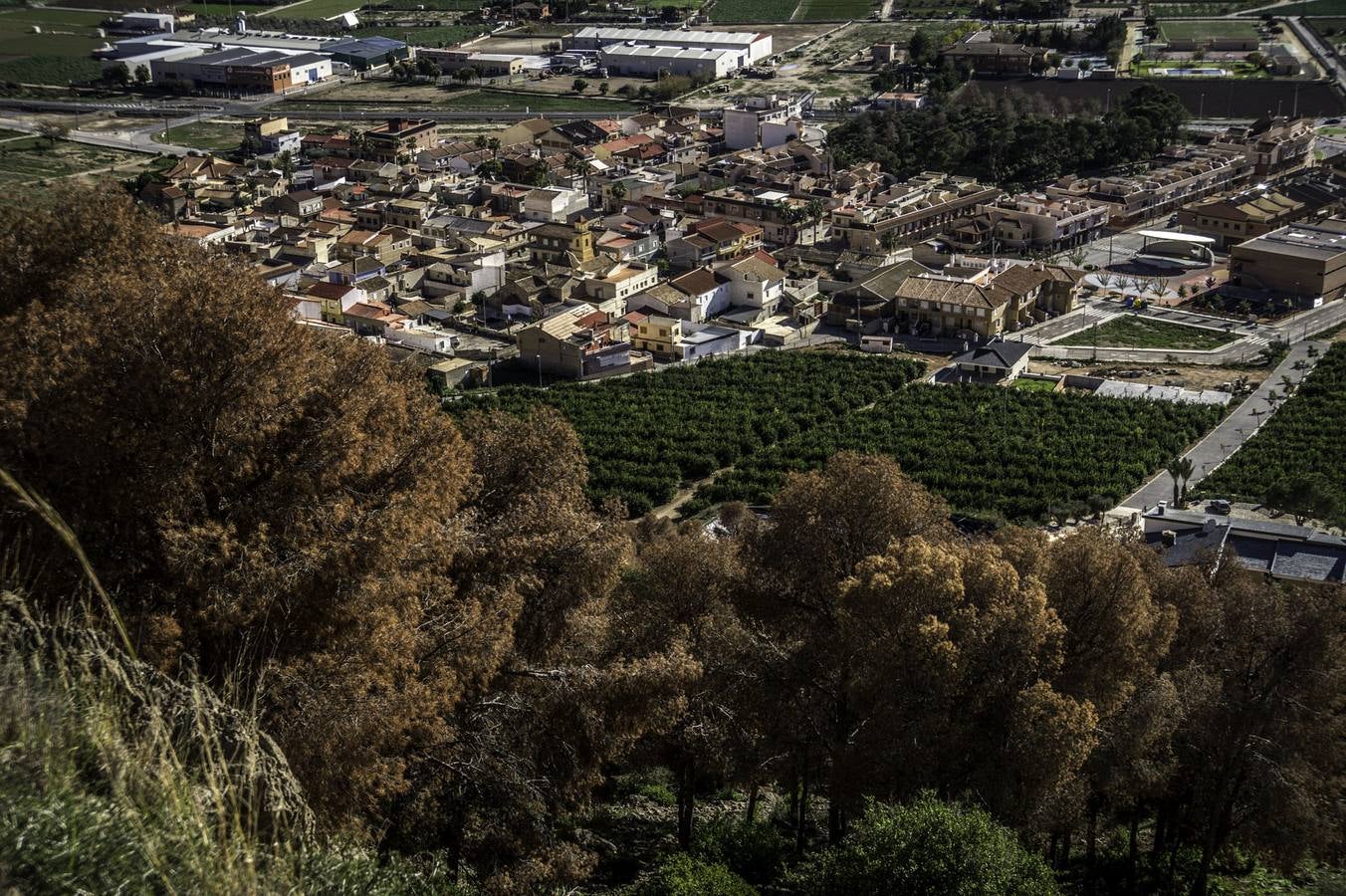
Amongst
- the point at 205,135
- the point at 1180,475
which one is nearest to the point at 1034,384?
the point at 1180,475

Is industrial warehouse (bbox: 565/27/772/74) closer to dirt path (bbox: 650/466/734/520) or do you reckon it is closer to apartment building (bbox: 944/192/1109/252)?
apartment building (bbox: 944/192/1109/252)

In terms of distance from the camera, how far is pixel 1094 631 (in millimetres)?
6383

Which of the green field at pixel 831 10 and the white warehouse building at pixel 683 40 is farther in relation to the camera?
the green field at pixel 831 10

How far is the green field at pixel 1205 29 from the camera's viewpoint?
43.5 meters

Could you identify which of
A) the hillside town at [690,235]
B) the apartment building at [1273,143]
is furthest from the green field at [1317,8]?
the hillside town at [690,235]

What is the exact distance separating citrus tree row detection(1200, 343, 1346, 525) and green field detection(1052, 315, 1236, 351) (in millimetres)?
2382

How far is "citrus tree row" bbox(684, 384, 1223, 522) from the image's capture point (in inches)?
587

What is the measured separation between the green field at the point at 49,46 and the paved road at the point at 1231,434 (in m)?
36.8

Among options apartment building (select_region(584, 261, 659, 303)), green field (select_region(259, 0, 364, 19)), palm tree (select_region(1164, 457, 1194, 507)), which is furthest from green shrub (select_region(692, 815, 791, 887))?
green field (select_region(259, 0, 364, 19))

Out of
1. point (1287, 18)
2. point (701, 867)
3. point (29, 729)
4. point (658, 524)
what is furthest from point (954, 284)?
point (1287, 18)

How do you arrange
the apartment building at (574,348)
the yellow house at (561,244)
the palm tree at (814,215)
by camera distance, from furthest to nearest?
the palm tree at (814,215), the yellow house at (561,244), the apartment building at (574,348)

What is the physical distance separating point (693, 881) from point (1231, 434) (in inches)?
531

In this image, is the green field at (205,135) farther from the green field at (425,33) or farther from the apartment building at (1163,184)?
the apartment building at (1163,184)

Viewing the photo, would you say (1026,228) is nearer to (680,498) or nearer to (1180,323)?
(1180,323)
